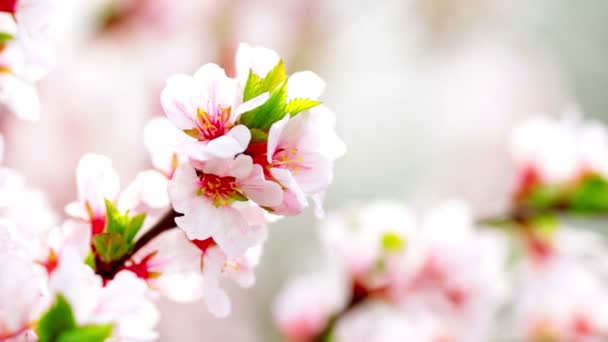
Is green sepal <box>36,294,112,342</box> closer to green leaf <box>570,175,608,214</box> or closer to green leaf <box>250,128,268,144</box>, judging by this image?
green leaf <box>250,128,268,144</box>

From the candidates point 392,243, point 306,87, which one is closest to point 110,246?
point 306,87

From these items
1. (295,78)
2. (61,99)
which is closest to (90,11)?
(61,99)

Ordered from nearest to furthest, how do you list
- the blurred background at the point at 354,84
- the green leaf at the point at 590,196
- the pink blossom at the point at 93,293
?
the pink blossom at the point at 93,293, the green leaf at the point at 590,196, the blurred background at the point at 354,84

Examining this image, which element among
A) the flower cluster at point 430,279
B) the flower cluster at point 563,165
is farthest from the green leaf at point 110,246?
the flower cluster at point 563,165

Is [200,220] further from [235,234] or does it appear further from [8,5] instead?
[8,5]

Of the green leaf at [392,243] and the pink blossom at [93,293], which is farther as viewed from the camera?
the green leaf at [392,243]

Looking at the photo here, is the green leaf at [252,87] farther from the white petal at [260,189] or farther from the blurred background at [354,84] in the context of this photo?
the blurred background at [354,84]
